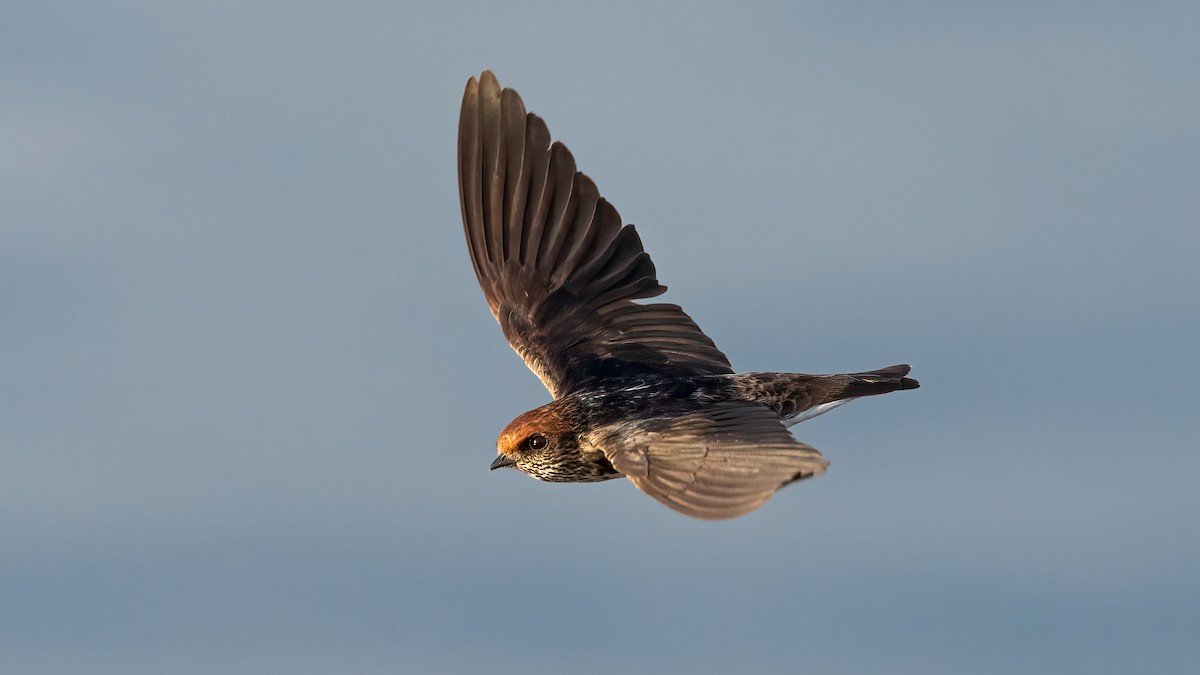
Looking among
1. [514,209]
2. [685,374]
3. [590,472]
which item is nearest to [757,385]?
[685,374]

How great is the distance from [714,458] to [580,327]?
14.6 feet

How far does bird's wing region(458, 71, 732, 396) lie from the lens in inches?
785

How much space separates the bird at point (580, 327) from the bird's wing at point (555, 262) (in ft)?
0.05

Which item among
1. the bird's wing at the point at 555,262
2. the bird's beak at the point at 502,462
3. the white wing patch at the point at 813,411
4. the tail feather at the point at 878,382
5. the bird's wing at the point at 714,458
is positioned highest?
the bird's wing at the point at 555,262

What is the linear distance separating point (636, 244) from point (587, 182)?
910 mm

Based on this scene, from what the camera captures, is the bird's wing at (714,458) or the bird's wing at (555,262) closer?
the bird's wing at (714,458)

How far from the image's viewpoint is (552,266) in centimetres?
2078

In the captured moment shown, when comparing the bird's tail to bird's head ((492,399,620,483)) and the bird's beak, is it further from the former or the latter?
the bird's beak

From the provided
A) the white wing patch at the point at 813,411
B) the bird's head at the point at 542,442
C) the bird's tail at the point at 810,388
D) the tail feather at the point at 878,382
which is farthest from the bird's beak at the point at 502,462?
the tail feather at the point at 878,382

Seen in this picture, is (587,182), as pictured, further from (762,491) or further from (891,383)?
(762,491)

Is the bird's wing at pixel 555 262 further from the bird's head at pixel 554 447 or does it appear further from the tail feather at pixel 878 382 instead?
the tail feather at pixel 878 382

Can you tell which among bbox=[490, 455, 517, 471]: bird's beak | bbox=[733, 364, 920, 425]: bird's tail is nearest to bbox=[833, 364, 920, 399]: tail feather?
bbox=[733, 364, 920, 425]: bird's tail

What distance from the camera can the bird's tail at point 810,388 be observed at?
19.0 meters

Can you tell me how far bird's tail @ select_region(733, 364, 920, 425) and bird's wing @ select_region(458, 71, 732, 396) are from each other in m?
0.74
